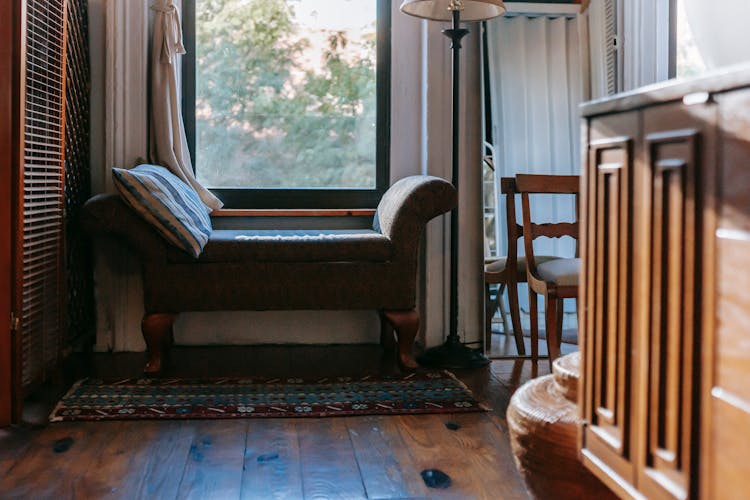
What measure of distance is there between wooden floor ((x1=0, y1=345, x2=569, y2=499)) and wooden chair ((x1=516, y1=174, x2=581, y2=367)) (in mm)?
560

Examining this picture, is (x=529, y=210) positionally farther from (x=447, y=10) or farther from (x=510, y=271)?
(x=447, y=10)

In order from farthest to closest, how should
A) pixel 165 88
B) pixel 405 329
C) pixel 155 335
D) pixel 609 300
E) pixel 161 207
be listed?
pixel 165 88 → pixel 405 329 → pixel 155 335 → pixel 161 207 → pixel 609 300

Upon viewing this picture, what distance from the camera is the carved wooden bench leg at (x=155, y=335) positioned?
3.04 meters

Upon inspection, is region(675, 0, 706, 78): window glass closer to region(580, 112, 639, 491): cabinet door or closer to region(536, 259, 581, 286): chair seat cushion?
region(536, 259, 581, 286): chair seat cushion

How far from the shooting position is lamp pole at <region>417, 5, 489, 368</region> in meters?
3.26

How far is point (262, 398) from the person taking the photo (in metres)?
2.71

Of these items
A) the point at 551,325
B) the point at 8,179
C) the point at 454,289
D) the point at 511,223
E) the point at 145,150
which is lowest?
the point at 551,325

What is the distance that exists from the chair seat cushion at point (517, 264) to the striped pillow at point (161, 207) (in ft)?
4.51

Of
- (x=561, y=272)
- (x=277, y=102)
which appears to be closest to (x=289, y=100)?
(x=277, y=102)

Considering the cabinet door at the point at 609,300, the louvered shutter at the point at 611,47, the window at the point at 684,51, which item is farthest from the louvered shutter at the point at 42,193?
A: the window at the point at 684,51

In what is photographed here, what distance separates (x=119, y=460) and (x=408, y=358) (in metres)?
1.34

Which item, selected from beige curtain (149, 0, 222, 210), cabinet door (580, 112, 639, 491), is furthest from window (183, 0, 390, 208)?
cabinet door (580, 112, 639, 491)

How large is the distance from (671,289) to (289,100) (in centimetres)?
305

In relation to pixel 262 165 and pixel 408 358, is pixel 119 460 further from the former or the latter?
pixel 262 165
